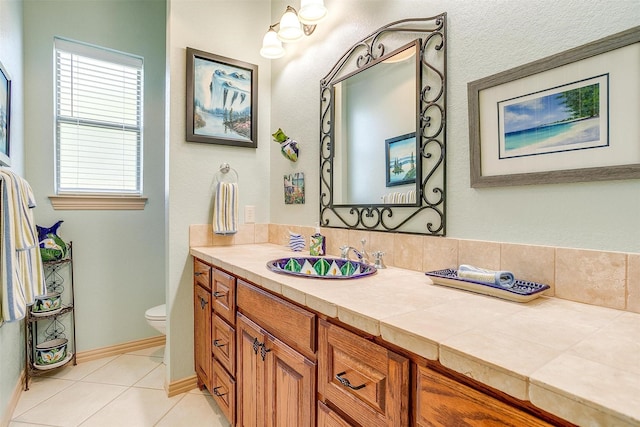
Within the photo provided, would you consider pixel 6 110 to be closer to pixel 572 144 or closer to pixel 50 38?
pixel 50 38

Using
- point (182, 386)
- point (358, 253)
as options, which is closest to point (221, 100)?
point (358, 253)

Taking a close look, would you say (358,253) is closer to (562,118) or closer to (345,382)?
(345,382)

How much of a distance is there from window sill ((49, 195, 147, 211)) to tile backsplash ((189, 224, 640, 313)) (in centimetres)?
186

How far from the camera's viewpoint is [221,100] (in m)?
2.09

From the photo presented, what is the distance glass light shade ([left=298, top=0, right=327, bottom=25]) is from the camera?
1601mm

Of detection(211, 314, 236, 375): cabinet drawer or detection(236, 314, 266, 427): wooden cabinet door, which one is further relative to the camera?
detection(211, 314, 236, 375): cabinet drawer

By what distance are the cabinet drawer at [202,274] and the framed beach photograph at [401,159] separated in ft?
3.54

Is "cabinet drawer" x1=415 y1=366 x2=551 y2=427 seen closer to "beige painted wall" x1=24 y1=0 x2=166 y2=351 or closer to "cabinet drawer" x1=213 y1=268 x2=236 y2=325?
"cabinet drawer" x1=213 y1=268 x2=236 y2=325

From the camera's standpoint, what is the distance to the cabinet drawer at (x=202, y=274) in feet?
5.73

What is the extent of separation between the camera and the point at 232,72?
213 centimetres

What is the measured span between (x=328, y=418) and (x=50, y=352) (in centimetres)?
221

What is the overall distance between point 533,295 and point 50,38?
124 inches

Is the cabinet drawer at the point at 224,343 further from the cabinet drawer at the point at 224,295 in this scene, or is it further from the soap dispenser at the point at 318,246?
the soap dispenser at the point at 318,246

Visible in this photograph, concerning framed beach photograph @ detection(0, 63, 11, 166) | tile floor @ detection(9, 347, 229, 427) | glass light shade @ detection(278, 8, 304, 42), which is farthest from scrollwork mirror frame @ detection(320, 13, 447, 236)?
A: framed beach photograph @ detection(0, 63, 11, 166)
